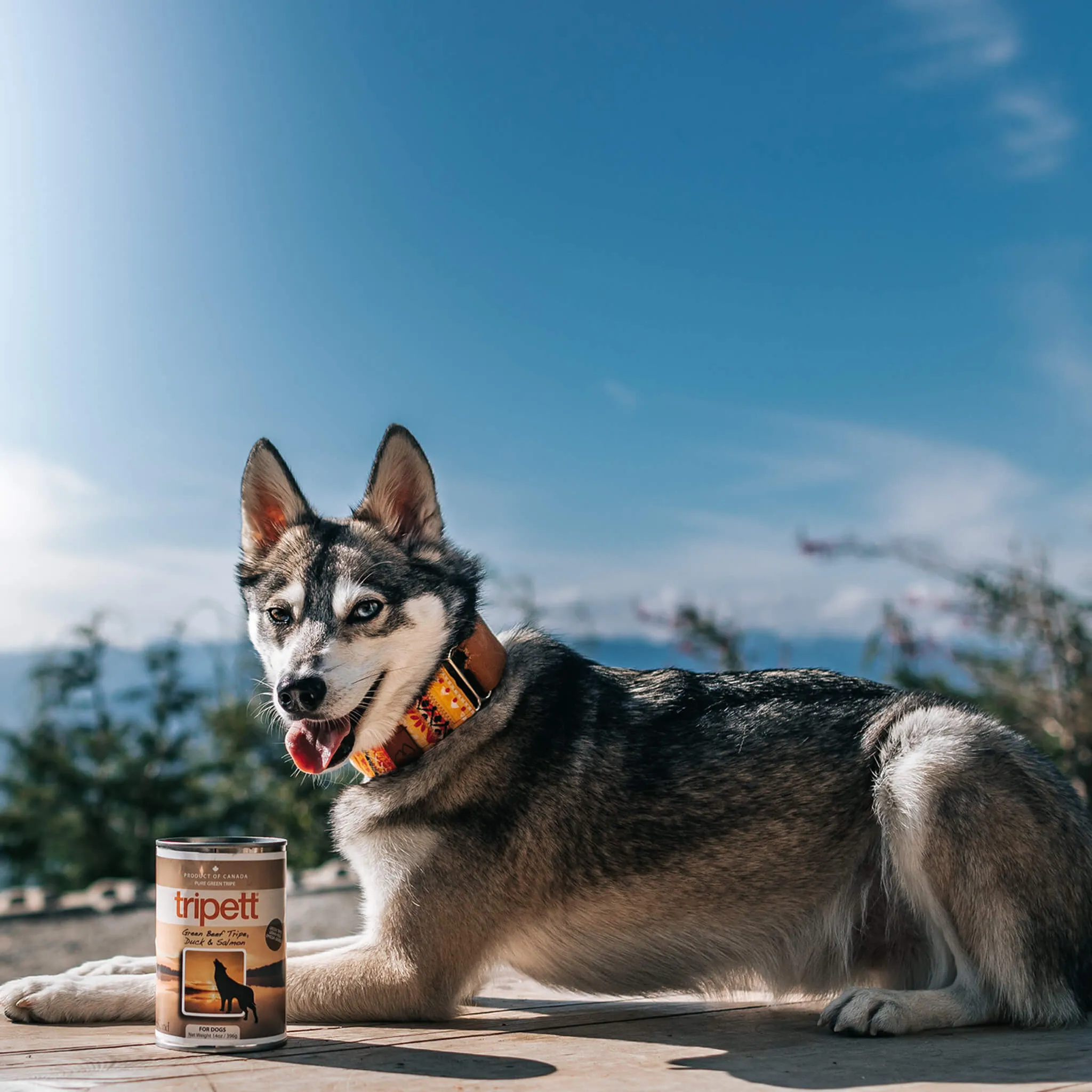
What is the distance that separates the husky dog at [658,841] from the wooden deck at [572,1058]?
0.13 meters

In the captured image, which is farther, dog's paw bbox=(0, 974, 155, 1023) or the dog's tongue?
the dog's tongue

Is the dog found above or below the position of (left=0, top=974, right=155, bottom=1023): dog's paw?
above

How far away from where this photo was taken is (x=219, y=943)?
251 cm

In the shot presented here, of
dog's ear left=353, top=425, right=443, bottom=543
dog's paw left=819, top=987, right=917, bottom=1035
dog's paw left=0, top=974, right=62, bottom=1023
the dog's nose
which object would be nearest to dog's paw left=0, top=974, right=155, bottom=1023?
dog's paw left=0, top=974, right=62, bottom=1023

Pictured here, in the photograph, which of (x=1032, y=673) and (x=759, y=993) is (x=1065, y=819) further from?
(x=1032, y=673)

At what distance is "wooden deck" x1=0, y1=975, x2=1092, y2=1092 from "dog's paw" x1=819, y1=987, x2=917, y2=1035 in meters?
0.05

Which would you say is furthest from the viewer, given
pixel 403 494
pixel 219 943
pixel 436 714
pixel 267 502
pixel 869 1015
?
pixel 267 502

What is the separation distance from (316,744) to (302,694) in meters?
0.23

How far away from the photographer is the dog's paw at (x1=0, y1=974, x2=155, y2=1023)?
307cm

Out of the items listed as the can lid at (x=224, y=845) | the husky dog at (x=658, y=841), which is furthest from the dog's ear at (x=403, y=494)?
the can lid at (x=224, y=845)

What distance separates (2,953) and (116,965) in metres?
4.82

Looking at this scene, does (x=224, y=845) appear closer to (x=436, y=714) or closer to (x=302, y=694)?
(x=302, y=694)

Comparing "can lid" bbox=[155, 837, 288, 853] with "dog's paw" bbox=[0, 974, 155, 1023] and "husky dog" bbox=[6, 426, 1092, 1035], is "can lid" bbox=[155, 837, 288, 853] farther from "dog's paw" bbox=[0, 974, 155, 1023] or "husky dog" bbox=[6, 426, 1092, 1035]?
"dog's paw" bbox=[0, 974, 155, 1023]

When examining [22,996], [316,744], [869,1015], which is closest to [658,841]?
[869,1015]
